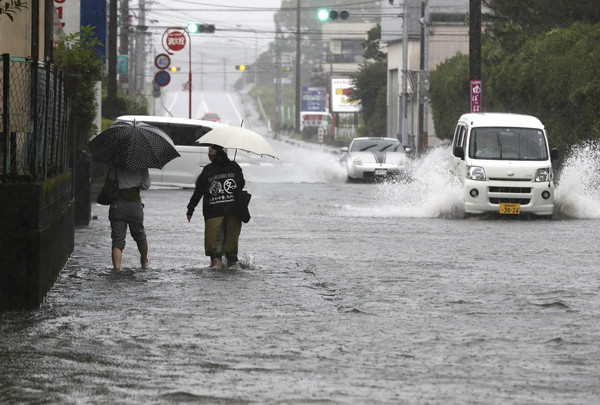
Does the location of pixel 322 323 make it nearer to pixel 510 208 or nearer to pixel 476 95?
pixel 510 208

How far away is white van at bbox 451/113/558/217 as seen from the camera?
24609 millimetres

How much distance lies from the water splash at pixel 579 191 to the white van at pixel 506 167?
1305 mm

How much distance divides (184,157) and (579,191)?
12.2m

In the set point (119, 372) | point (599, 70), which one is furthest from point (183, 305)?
point (599, 70)

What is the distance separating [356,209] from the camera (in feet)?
89.8

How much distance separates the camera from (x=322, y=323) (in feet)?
36.6

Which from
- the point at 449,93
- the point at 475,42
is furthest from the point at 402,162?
the point at 449,93

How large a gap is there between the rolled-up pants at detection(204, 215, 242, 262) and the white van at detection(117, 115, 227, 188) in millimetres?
19199

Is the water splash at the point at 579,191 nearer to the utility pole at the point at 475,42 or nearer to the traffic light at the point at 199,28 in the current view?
the utility pole at the point at 475,42

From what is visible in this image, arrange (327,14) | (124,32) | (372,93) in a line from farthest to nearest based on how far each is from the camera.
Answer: (372,93)
(124,32)
(327,14)

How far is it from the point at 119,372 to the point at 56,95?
620cm

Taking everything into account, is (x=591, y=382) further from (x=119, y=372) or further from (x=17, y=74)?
(x=17, y=74)

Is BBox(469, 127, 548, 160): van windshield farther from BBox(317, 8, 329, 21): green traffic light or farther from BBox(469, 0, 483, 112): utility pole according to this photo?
BBox(317, 8, 329, 21): green traffic light

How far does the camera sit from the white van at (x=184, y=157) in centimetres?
3497
